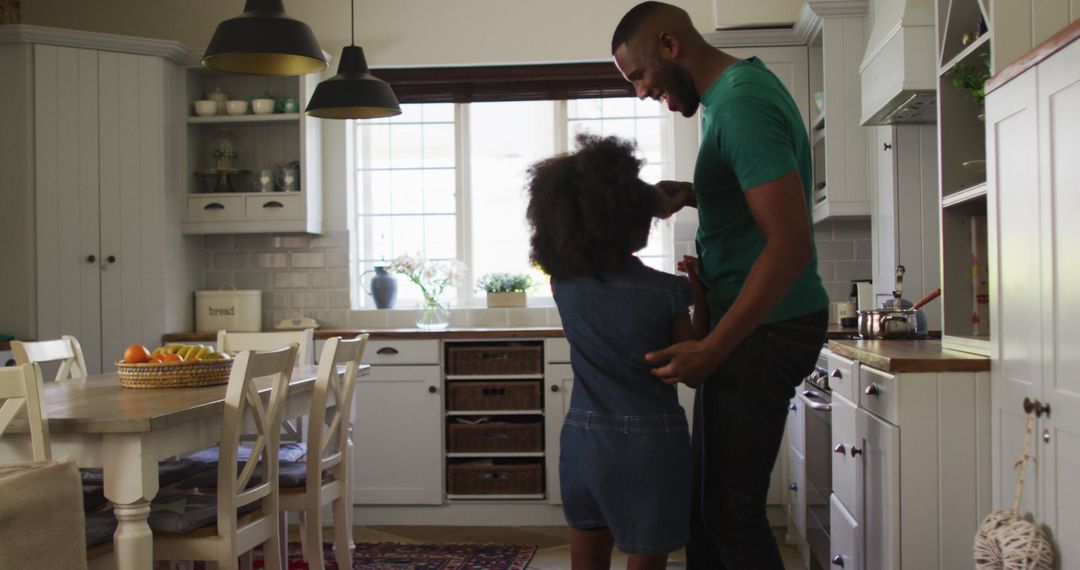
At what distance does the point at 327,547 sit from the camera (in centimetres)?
428

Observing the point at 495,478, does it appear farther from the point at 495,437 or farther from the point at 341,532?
the point at 341,532

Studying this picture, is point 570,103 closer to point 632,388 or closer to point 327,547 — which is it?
point 327,547

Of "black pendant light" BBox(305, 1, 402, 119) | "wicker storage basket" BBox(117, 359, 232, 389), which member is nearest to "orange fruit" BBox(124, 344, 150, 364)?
"wicker storage basket" BBox(117, 359, 232, 389)

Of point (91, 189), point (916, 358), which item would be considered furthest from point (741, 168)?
point (91, 189)

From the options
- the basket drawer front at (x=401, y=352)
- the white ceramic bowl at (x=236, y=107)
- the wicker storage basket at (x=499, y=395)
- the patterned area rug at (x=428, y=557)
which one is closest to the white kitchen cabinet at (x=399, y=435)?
the basket drawer front at (x=401, y=352)

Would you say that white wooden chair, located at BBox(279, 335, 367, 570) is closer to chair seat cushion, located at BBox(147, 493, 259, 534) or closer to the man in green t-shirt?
chair seat cushion, located at BBox(147, 493, 259, 534)

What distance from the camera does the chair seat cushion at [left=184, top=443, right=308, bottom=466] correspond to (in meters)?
3.19

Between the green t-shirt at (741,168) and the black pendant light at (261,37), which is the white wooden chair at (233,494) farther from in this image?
the green t-shirt at (741,168)

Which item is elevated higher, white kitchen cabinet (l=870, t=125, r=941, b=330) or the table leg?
white kitchen cabinet (l=870, t=125, r=941, b=330)

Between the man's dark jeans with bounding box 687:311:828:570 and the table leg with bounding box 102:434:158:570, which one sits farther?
the table leg with bounding box 102:434:158:570

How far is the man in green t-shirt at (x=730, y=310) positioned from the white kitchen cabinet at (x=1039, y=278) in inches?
17.4

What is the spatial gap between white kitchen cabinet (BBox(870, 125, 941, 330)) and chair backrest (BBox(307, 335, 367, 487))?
198 centimetres

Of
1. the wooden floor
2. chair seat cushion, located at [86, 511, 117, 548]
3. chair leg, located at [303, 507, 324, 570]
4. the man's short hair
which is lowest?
the wooden floor

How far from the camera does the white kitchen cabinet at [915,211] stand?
3.70 meters
